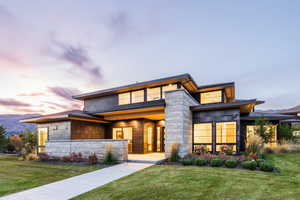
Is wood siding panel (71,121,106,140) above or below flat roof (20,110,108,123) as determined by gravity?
below

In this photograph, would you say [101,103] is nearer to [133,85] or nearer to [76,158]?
[133,85]

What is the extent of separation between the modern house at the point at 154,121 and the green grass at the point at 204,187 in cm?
389

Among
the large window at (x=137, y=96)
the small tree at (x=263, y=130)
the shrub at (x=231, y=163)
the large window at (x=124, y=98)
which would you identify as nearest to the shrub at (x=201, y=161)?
the shrub at (x=231, y=163)

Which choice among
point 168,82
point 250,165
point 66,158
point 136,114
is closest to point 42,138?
point 66,158

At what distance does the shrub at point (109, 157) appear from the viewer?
9.07 meters

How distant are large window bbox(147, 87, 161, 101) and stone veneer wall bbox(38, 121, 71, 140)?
633 centimetres

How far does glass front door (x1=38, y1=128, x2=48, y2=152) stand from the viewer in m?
13.9

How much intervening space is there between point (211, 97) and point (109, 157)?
10.1 metres

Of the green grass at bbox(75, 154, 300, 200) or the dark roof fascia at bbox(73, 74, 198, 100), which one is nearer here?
the green grass at bbox(75, 154, 300, 200)

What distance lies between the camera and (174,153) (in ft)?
29.1

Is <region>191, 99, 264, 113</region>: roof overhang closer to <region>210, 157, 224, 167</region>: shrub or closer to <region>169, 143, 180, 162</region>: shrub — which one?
<region>169, 143, 180, 162</region>: shrub

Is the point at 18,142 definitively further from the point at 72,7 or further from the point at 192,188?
the point at 192,188

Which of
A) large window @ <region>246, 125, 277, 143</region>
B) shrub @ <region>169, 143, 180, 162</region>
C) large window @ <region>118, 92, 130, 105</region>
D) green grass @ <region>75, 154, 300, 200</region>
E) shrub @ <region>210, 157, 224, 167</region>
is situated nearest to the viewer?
Result: green grass @ <region>75, 154, 300, 200</region>

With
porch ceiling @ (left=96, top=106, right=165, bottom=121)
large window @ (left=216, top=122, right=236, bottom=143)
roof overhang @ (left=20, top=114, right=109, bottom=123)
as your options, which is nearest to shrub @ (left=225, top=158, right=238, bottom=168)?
→ large window @ (left=216, top=122, right=236, bottom=143)
